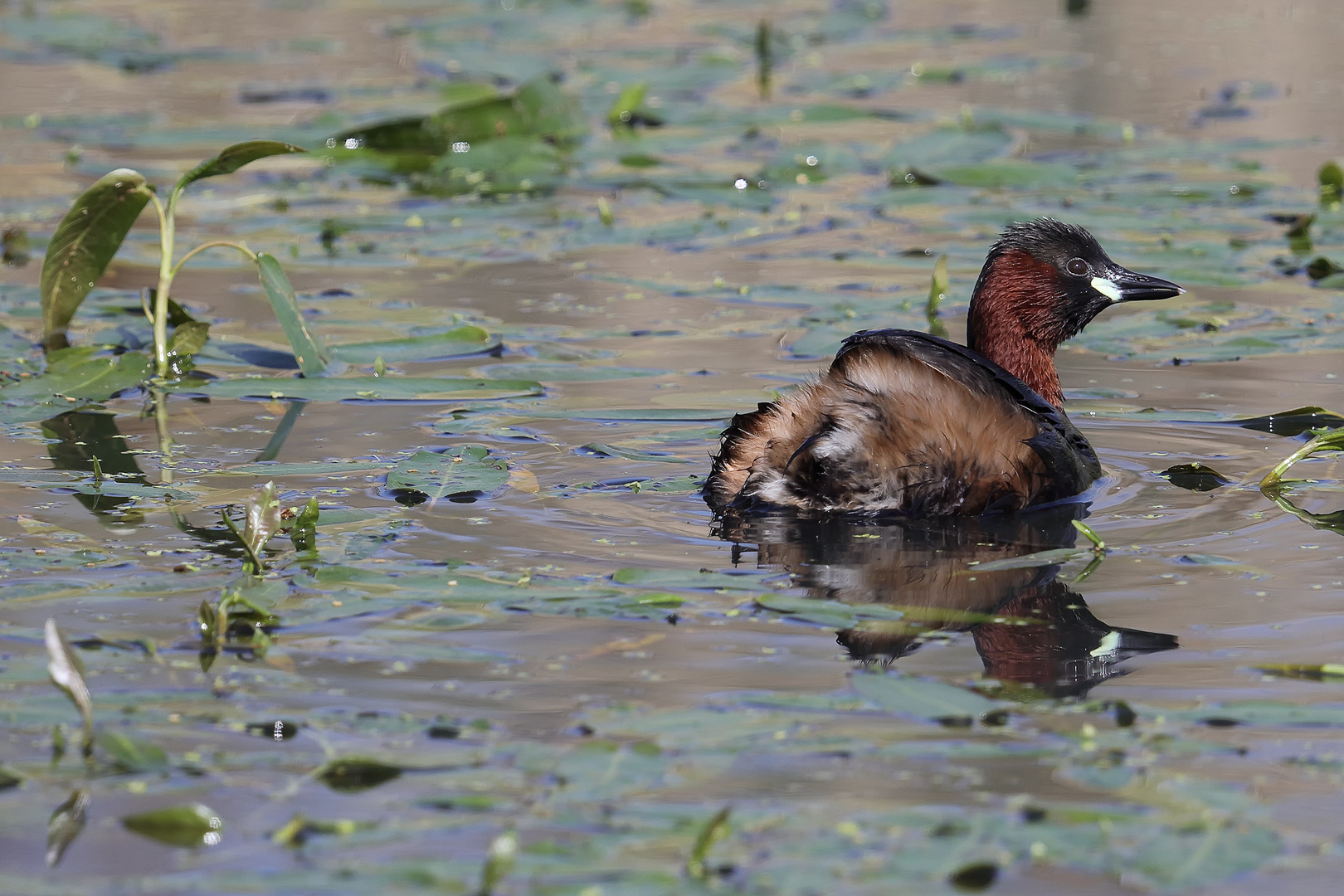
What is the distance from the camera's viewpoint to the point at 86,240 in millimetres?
6078

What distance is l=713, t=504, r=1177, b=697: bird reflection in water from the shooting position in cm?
372

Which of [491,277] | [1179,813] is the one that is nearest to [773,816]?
[1179,813]

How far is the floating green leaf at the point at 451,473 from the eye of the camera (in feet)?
16.2

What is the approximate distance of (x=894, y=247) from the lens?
8375mm

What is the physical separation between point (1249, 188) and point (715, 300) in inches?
126

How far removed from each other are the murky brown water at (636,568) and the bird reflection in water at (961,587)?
0.05ft

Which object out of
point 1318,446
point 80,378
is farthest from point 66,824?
point 80,378

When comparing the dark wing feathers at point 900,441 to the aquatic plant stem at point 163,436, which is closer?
the dark wing feathers at point 900,441

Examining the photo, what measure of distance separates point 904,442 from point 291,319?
2253 millimetres

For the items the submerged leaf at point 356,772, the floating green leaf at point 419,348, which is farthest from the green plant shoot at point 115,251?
the submerged leaf at point 356,772

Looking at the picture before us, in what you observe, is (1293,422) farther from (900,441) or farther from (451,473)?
(451,473)

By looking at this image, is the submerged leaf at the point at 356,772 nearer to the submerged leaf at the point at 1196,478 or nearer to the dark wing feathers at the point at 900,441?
the dark wing feathers at the point at 900,441

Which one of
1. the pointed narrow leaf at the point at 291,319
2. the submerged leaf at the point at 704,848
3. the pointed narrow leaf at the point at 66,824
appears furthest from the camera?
the pointed narrow leaf at the point at 291,319

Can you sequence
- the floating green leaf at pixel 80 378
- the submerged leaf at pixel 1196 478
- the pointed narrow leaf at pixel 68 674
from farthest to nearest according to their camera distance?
1. the floating green leaf at pixel 80 378
2. the submerged leaf at pixel 1196 478
3. the pointed narrow leaf at pixel 68 674
